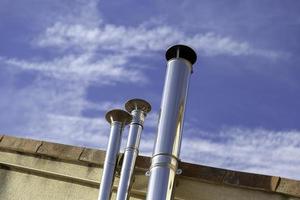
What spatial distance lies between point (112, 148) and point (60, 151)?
3.05 ft

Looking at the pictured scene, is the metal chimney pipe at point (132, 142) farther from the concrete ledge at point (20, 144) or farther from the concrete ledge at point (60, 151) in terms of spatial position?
the concrete ledge at point (20, 144)

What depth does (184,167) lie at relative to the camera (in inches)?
250

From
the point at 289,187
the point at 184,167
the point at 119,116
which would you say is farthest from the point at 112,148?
the point at 289,187

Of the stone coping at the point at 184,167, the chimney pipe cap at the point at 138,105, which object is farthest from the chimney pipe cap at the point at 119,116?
the stone coping at the point at 184,167

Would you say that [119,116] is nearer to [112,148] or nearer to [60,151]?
[112,148]

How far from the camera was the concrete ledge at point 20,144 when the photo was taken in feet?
24.2

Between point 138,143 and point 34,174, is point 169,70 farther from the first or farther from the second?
point 34,174

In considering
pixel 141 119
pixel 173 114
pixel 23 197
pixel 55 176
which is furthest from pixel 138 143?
pixel 23 197

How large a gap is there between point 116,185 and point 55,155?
0.99 metres

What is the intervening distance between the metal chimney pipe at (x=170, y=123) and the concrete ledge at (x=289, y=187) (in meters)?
1.08

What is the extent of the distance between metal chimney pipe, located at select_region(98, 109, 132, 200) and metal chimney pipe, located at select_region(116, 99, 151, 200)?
0.11 metres

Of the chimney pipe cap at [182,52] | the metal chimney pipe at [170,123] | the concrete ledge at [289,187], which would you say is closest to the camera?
the metal chimney pipe at [170,123]

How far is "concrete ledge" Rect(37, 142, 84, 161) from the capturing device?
701 cm

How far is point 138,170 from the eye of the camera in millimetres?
6590
